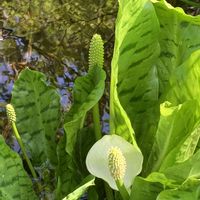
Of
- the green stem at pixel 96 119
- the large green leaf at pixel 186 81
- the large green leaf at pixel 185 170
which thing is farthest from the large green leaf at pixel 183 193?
the green stem at pixel 96 119

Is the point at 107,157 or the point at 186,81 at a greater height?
the point at 186,81

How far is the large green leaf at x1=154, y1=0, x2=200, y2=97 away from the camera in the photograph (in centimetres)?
110

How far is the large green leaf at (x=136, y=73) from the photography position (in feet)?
3.36

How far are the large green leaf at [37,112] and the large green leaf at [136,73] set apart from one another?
16cm

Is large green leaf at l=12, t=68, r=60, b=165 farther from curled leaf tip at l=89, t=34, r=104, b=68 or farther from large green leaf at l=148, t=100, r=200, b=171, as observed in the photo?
large green leaf at l=148, t=100, r=200, b=171

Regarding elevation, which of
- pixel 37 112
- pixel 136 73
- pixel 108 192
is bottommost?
pixel 108 192

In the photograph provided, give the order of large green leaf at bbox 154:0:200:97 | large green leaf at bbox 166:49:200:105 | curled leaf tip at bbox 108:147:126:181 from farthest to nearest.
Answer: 1. large green leaf at bbox 154:0:200:97
2. large green leaf at bbox 166:49:200:105
3. curled leaf tip at bbox 108:147:126:181

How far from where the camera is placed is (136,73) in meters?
1.11

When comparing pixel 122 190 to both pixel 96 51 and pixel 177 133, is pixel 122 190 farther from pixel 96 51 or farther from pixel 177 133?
pixel 96 51

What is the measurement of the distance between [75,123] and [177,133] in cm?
18

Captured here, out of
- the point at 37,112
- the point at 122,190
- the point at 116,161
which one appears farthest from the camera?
the point at 37,112

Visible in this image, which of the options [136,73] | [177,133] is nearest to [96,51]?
[136,73]

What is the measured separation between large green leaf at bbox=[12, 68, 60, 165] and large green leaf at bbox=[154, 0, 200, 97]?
212 millimetres

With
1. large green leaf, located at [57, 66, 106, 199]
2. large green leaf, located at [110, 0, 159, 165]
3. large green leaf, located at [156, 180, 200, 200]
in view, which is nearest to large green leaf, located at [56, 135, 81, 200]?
large green leaf, located at [57, 66, 106, 199]
